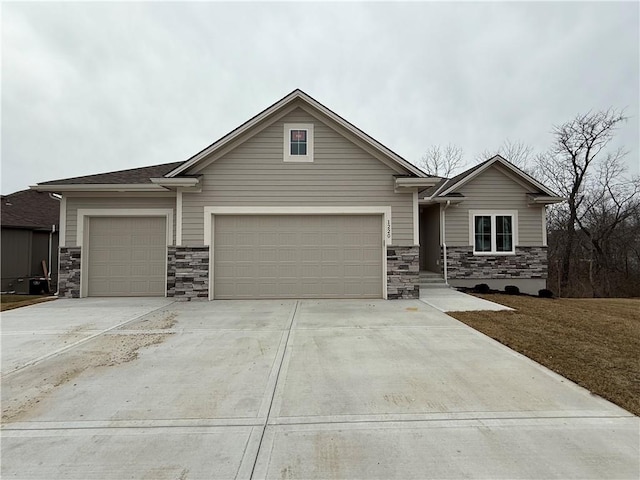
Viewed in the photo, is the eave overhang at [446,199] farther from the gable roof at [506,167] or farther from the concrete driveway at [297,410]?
the concrete driveway at [297,410]

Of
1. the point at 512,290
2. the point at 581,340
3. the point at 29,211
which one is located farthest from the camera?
the point at 29,211

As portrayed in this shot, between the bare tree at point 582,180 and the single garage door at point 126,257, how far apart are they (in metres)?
19.8

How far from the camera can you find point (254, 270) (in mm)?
9328

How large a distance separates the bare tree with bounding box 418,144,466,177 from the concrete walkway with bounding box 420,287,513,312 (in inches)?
671

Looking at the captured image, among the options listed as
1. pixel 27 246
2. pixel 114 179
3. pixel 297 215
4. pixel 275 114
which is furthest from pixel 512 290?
pixel 27 246

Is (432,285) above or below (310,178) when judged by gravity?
below

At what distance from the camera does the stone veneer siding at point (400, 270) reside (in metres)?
9.25

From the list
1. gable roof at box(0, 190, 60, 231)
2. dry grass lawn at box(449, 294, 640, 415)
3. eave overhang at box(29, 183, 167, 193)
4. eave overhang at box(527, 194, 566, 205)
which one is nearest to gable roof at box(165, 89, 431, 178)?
eave overhang at box(29, 183, 167, 193)

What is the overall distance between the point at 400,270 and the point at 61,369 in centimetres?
750

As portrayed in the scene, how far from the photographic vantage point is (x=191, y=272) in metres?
9.15

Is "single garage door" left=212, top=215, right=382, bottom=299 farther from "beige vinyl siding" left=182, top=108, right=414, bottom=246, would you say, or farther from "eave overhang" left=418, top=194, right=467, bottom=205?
"eave overhang" left=418, top=194, right=467, bottom=205

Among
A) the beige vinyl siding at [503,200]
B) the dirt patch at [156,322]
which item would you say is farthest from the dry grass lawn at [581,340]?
the dirt patch at [156,322]

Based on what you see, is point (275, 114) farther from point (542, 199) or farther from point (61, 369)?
point (542, 199)

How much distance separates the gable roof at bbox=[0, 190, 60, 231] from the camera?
13.6 metres
